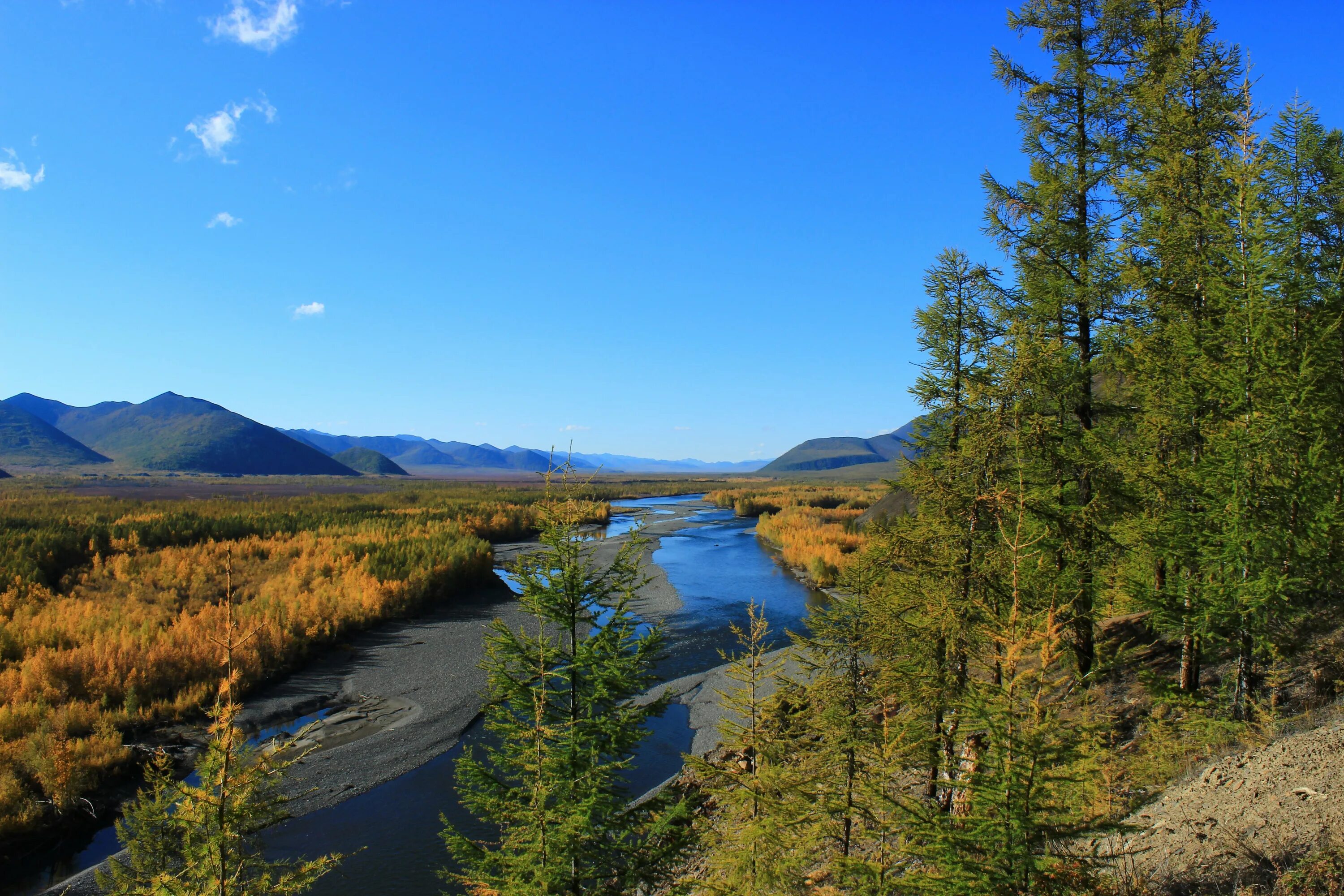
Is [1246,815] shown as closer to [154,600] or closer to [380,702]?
[380,702]

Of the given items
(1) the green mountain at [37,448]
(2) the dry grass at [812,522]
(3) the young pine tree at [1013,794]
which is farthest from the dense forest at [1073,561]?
(1) the green mountain at [37,448]

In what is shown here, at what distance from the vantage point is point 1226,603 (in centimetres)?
898

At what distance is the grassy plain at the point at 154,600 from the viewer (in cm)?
1159

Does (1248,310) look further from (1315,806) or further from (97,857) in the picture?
(97,857)

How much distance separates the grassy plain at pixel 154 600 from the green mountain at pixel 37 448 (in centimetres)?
17319

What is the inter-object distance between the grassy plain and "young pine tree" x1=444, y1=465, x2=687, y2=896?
0.84m

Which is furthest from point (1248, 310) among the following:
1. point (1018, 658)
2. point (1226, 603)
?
point (1018, 658)

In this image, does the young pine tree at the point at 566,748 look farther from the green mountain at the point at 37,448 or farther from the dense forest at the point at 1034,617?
the green mountain at the point at 37,448

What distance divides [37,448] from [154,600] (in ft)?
758

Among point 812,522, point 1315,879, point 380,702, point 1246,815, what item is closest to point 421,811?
point 380,702

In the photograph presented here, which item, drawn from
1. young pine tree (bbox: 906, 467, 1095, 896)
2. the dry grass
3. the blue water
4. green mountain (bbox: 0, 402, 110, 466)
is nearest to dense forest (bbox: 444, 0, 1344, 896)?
young pine tree (bbox: 906, 467, 1095, 896)

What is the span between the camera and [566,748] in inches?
252

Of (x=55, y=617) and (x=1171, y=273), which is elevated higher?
(x=1171, y=273)

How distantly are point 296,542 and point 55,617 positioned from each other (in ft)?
48.5
